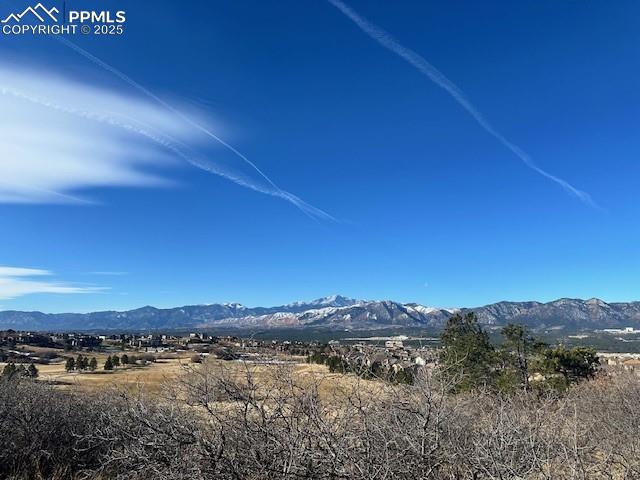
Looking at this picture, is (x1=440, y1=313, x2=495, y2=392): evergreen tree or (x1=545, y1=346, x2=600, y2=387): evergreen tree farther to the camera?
(x1=440, y1=313, x2=495, y2=392): evergreen tree

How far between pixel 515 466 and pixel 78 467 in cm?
1067

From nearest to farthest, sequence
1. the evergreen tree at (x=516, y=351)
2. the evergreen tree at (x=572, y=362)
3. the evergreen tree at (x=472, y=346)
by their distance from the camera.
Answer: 1. the evergreen tree at (x=572, y=362)
2. the evergreen tree at (x=472, y=346)
3. the evergreen tree at (x=516, y=351)

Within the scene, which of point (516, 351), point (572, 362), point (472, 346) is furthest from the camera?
point (516, 351)

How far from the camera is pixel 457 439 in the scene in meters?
5.85

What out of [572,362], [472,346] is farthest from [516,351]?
[572,362]

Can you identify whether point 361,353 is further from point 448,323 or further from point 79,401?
point 448,323

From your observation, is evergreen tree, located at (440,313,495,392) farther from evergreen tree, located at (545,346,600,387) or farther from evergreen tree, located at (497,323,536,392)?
evergreen tree, located at (545,346,600,387)

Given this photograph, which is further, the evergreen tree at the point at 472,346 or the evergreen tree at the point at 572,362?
the evergreen tree at the point at 472,346

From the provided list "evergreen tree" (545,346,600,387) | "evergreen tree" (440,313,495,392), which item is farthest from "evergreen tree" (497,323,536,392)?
"evergreen tree" (545,346,600,387)

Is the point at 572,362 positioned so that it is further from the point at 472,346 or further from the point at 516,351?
the point at 472,346

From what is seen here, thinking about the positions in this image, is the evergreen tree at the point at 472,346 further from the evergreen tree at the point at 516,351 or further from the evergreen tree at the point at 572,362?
the evergreen tree at the point at 572,362

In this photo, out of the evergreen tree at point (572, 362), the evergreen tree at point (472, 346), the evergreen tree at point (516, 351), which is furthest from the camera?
the evergreen tree at point (516, 351)

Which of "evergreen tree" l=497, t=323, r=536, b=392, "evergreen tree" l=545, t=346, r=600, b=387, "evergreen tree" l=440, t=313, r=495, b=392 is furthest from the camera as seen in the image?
"evergreen tree" l=497, t=323, r=536, b=392

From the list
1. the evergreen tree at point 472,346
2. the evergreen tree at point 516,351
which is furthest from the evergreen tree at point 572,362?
the evergreen tree at point 472,346
